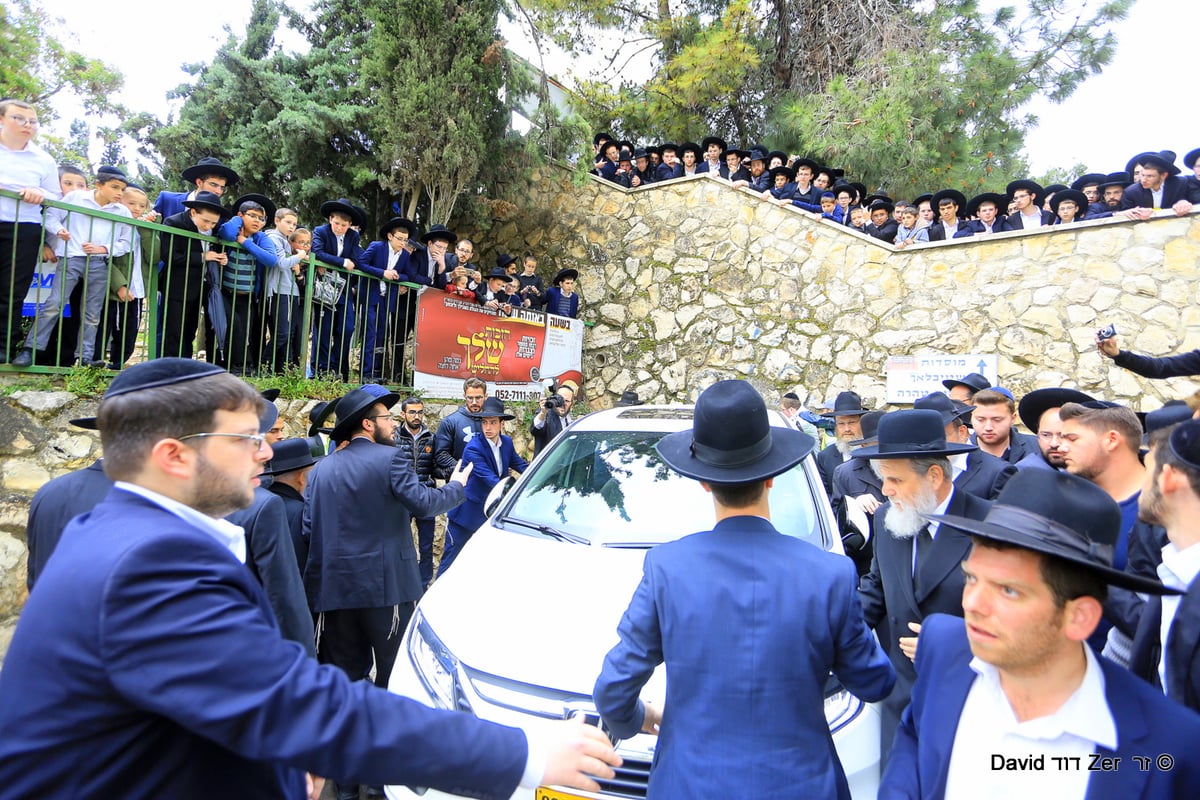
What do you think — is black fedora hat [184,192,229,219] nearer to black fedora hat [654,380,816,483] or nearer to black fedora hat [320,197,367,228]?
black fedora hat [320,197,367,228]

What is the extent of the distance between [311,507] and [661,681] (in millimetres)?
2339

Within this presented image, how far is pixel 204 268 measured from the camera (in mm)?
5645

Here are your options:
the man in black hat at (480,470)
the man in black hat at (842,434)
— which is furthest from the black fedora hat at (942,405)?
the man in black hat at (480,470)

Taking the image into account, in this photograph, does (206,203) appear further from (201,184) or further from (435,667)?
(435,667)

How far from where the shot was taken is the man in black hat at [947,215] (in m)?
9.10

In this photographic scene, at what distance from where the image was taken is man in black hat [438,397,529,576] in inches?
216

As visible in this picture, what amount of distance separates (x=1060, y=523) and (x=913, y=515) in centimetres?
120

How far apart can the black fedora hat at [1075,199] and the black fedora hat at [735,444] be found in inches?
337

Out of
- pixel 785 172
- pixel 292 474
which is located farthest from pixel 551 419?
pixel 785 172

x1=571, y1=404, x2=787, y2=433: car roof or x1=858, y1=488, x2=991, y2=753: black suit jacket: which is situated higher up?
x1=571, y1=404, x2=787, y2=433: car roof

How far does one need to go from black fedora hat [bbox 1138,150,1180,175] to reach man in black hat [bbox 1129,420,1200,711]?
8.35m

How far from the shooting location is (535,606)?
111 inches

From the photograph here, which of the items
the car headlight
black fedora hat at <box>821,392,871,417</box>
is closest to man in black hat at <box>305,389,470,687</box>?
the car headlight

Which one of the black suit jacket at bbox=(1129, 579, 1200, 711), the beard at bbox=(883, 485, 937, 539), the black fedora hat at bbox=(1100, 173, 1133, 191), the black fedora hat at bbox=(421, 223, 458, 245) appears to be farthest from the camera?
the black fedora hat at bbox=(1100, 173, 1133, 191)
